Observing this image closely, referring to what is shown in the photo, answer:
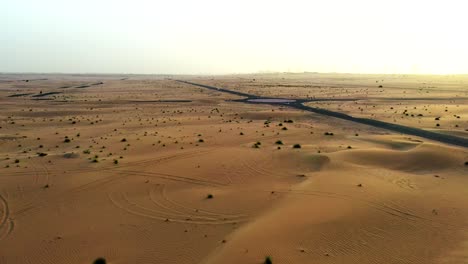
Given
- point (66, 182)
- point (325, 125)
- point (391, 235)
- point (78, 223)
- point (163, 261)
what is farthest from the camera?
point (325, 125)

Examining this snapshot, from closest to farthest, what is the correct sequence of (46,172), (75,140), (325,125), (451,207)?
(451,207), (46,172), (75,140), (325,125)

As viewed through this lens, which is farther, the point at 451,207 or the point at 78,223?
the point at 451,207

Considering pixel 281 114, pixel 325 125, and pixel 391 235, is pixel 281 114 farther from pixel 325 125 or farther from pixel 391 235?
pixel 391 235

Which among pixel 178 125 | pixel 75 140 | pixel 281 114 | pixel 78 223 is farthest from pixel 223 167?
pixel 281 114

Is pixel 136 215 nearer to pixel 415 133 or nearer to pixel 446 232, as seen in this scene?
pixel 446 232

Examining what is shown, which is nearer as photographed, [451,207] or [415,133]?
[451,207]

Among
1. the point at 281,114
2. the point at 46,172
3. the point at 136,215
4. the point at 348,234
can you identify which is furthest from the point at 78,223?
the point at 281,114

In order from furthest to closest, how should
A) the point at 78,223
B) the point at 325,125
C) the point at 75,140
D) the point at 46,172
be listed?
the point at 325,125, the point at 75,140, the point at 46,172, the point at 78,223

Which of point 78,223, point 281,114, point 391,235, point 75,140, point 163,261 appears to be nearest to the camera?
point 163,261
